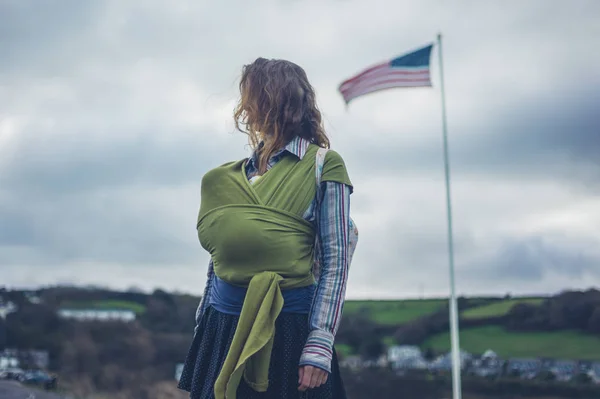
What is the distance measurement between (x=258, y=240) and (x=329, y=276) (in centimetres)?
23

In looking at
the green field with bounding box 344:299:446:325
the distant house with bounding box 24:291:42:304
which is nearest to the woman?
the distant house with bounding box 24:291:42:304

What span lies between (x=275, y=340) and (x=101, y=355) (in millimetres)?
7608

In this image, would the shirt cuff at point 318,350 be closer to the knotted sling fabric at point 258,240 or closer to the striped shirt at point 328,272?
the striped shirt at point 328,272

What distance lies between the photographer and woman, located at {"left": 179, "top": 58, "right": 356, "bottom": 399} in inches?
83.6

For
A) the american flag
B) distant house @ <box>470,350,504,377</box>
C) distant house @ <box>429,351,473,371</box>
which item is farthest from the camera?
distant house @ <box>470,350,504,377</box>

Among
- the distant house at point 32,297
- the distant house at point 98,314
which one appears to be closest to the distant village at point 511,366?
the distant house at point 98,314

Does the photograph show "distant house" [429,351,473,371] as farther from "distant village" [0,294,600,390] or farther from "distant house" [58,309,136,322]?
"distant house" [58,309,136,322]

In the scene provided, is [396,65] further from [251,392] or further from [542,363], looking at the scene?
[251,392]

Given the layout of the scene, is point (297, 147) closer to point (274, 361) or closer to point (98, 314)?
point (274, 361)

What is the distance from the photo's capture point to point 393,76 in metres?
12.8

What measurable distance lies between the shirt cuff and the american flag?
10338mm

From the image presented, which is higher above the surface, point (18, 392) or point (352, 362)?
point (352, 362)

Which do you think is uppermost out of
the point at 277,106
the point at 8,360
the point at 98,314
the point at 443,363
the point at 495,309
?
the point at 495,309

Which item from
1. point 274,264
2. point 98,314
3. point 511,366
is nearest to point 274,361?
point 274,264
